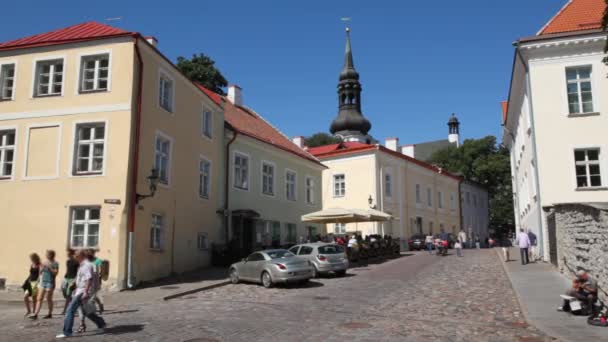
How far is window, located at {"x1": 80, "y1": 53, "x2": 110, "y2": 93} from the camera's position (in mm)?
19453

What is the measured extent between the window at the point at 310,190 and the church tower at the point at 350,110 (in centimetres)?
3170

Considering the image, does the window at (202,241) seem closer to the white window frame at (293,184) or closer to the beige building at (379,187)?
the white window frame at (293,184)

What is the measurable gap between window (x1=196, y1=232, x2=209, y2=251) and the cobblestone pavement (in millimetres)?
5028

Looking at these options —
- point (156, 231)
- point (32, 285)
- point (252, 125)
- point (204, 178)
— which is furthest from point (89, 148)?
point (252, 125)

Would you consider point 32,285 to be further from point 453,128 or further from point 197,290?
point 453,128

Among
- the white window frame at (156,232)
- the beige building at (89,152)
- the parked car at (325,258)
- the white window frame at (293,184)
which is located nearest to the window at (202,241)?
the beige building at (89,152)

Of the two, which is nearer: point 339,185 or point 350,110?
point 339,185

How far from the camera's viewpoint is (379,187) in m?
42.0

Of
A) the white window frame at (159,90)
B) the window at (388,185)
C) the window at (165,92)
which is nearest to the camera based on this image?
the white window frame at (159,90)

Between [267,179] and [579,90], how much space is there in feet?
52.5

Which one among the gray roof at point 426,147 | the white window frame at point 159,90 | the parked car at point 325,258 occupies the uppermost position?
the gray roof at point 426,147

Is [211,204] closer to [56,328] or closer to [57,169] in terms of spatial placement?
[57,169]

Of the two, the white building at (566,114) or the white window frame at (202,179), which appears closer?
the white building at (566,114)

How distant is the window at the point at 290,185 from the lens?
105 feet
